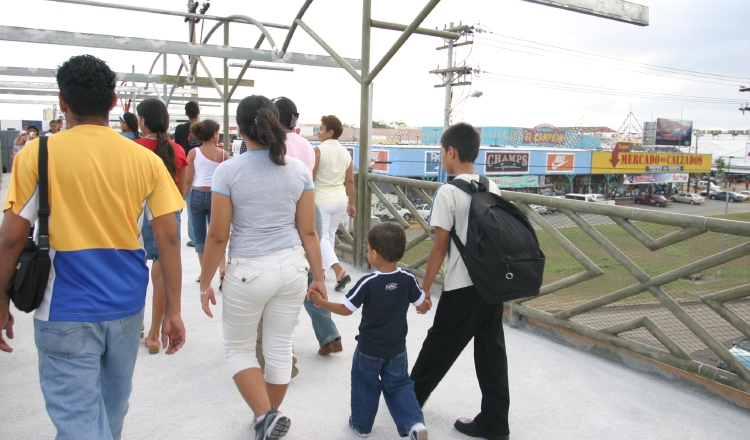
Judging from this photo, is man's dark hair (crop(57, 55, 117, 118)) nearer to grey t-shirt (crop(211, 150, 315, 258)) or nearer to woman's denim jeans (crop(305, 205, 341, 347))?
grey t-shirt (crop(211, 150, 315, 258))

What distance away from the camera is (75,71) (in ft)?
5.91

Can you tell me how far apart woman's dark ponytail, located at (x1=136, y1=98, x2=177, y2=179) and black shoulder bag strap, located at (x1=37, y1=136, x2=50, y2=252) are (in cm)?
175

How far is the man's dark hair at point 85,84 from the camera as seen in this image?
5.93 feet

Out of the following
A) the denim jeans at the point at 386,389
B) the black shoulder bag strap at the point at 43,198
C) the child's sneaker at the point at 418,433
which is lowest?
the child's sneaker at the point at 418,433

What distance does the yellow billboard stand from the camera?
44.3m

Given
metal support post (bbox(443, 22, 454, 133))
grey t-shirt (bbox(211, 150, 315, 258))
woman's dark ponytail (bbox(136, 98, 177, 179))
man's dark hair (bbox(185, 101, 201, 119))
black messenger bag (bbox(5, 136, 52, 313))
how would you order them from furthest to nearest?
metal support post (bbox(443, 22, 454, 133)) → man's dark hair (bbox(185, 101, 201, 119)) → woman's dark ponytail (bbox(136, 98, 177, 179)) → grey t-shirt (bbox(211, 150, 315, 258)) → black messenger bag (bbox(5, 136, 52, 313))

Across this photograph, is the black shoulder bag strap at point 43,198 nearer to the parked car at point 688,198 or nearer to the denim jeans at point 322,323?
the denim jeans at point 322,323

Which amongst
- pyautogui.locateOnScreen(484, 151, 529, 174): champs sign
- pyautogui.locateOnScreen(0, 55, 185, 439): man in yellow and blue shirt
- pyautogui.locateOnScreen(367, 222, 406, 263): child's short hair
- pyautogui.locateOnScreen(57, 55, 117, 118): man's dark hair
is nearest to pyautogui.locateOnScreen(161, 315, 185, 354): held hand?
pyautogui.locateOnScreen(0, 55, 185, 439): man in yellow and blue shirt

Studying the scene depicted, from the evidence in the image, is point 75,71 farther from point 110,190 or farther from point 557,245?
point 557,245

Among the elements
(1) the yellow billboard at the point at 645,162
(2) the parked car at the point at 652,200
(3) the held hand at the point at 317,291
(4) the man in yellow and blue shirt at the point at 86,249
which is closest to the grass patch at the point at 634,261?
(3) the held hand at the point at 317,291

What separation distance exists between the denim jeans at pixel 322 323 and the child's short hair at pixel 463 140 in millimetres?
1500

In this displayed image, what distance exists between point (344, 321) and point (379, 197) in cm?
180

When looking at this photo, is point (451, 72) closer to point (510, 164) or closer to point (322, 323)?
point (510, 164)

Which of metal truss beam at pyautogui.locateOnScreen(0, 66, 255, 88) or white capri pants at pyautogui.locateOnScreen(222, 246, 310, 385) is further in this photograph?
metal truss beam at pyautogui.locateOnScreen(0, 66, 255, 88)
